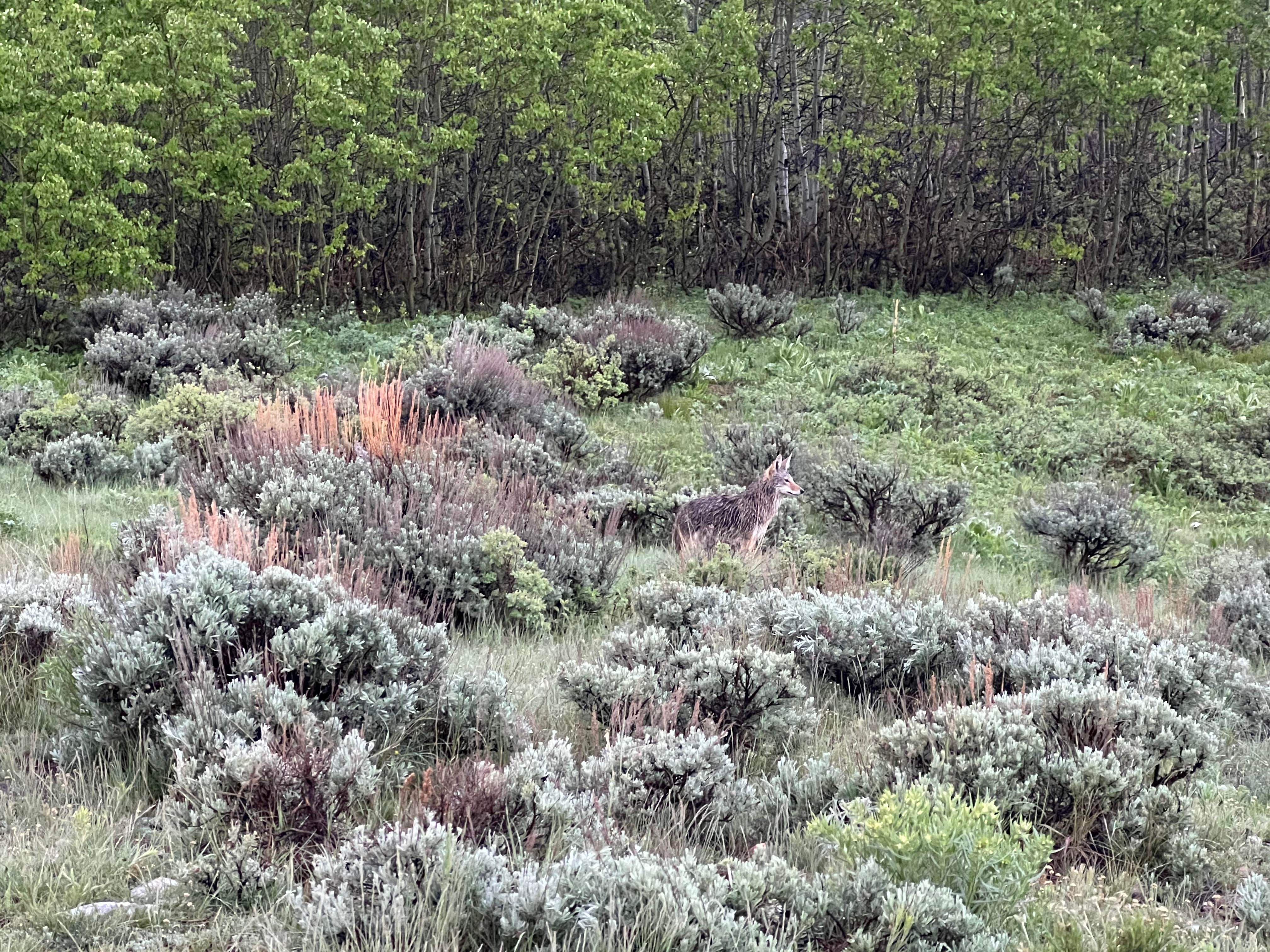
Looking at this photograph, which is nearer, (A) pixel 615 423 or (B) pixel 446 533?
(B) pixel 446 533

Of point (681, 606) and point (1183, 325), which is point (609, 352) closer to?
point (681, 606)

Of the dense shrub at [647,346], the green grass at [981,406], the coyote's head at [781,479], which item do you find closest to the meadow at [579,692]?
the green grass at [981,406]

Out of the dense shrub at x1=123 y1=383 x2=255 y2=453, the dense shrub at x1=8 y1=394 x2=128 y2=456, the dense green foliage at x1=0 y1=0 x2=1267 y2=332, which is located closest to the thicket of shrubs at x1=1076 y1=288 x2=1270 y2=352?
the dense green foliage at x1=0 y1=0 x2=1267 y2=332

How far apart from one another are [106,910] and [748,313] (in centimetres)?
1427

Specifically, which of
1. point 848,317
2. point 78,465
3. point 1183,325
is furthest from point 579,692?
point 1183,325

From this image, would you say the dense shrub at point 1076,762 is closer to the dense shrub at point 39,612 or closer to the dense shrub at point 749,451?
the dense shrub at point 39,612

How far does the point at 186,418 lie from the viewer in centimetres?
932

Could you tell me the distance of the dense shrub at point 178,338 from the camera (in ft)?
40.2

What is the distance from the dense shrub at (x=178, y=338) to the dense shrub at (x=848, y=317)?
7818 mm

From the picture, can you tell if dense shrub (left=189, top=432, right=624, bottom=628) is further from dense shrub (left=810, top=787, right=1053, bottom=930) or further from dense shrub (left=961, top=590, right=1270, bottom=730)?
dense shrub (left=810, top=787, right=1053, bottom=930)

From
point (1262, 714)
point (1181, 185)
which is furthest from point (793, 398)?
point (1181, 185)

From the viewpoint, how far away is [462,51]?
55.6 feet

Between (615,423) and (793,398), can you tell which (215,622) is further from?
(793,398)

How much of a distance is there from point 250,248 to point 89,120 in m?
3.96
